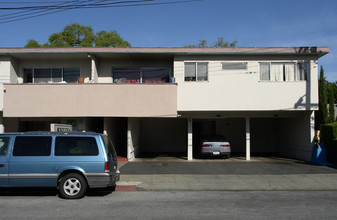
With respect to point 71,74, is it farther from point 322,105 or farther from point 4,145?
point 322,105

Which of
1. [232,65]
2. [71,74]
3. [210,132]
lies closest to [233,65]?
[232,65]

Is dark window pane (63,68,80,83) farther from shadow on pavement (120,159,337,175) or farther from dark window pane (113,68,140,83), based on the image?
shadow on pavement (120,159,337,175)

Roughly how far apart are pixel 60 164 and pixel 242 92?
→ 10684 mm

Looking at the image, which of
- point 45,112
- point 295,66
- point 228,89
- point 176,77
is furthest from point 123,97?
point 295,66

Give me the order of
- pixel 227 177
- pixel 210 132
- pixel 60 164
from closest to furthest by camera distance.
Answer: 1. pixel 60 164
2. pixel 227 177
3. pixel 210 132

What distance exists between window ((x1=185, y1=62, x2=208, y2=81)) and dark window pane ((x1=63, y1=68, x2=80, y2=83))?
244 inches

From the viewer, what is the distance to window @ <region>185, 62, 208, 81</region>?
54.2 feet

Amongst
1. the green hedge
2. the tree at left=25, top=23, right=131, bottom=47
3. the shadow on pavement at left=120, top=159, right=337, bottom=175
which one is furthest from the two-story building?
the tree at left=25, top=23, right=131, bottom=47

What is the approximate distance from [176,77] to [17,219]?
11.2 meters

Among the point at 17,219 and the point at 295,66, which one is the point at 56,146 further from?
the point at 295,66

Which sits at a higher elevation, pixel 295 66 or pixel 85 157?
pixel 295 66

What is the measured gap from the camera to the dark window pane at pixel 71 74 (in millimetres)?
17500

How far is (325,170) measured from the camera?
45.5 ft

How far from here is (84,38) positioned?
127 feet
